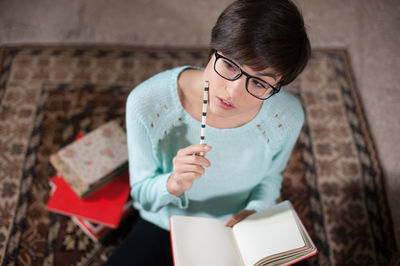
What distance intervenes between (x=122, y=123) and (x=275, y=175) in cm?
101

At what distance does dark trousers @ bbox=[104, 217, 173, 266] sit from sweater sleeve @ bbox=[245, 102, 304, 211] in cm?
34

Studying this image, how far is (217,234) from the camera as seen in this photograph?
2.99 feet

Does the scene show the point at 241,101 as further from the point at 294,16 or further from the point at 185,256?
the point at 185,256

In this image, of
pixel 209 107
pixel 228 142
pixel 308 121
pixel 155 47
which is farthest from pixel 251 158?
pixel 155 47

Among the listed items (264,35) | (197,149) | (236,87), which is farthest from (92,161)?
(264,35)

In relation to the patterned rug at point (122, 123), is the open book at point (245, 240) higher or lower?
higher

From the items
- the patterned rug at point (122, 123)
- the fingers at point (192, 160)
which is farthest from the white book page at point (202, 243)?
the patterned rug at point (122, 123)

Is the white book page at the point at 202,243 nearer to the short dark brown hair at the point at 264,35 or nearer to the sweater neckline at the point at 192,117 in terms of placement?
the sweater neckline at the point at 192,117

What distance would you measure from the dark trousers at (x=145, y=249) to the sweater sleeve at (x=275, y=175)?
0.34m

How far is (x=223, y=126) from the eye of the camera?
91cm

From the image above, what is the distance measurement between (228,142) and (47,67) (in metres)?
1.53

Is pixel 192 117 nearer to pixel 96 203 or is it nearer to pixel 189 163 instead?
pixel 189 163

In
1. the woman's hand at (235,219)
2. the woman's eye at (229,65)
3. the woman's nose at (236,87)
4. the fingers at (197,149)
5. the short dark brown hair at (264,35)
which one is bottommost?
the woman's hand at (235,219)

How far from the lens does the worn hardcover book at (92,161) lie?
127 centimetres
